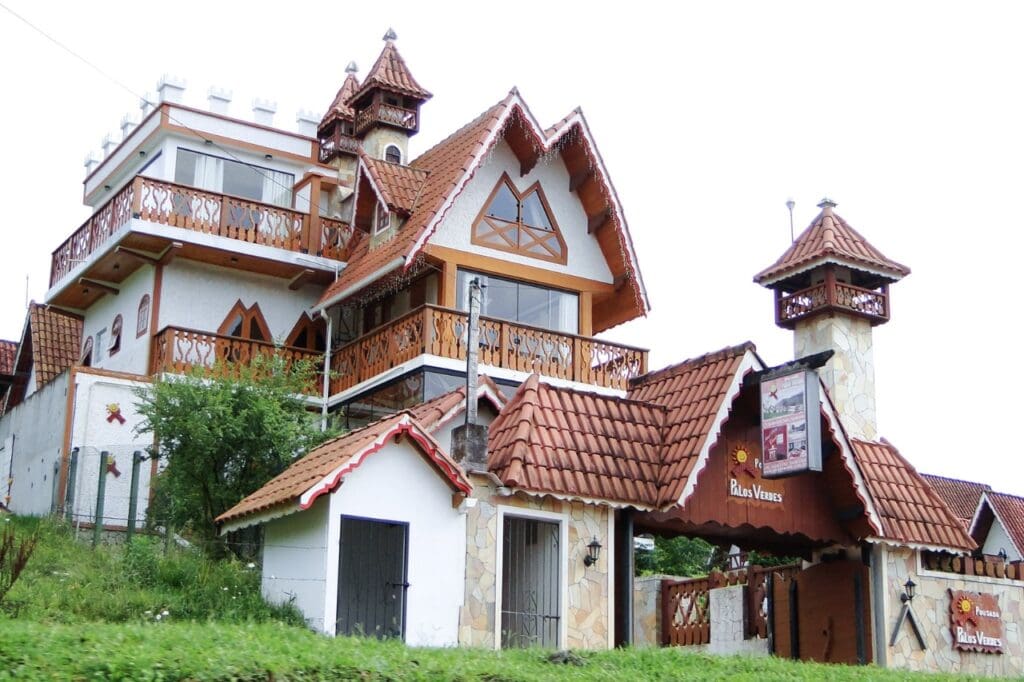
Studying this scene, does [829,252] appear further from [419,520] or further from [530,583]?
[419,520]

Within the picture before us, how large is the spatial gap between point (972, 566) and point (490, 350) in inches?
345

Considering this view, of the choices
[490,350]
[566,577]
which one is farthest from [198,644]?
[490,350]

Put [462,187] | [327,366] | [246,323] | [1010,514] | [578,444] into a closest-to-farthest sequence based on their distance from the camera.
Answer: [578,444] → [462,187] → [327,366] → [246,323] → [1010,514]

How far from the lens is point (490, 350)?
25484 millimetres

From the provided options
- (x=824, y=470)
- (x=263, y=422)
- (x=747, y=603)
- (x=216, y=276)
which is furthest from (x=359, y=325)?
(x=824, y=470)

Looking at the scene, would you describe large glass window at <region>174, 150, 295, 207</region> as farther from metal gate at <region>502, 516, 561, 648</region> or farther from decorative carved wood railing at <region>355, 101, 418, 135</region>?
metal gate at <region>502, 516, 561, 648</region>

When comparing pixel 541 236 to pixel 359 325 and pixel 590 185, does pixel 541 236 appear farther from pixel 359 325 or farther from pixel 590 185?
pixel 359 325

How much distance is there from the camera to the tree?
70.0 feet

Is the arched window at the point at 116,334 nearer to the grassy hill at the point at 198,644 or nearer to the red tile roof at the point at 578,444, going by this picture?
the grassy hill at the point at 198,644

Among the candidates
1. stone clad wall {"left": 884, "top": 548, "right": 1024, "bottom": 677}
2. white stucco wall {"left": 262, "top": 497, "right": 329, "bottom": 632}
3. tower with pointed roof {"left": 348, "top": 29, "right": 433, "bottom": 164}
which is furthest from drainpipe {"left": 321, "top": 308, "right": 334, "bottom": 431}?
stone clad wall {"left": 884, "top": 548, "right": 1024, "bottom": 677}

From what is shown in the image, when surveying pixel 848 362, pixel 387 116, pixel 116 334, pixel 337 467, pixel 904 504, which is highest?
pixel 387 116

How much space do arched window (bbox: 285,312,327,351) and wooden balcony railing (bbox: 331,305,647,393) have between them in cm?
143

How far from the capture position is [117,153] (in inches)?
1232

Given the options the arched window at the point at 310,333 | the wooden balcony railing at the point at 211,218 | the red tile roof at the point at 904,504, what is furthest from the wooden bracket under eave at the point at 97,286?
the red tile roof at the point at 904,504
